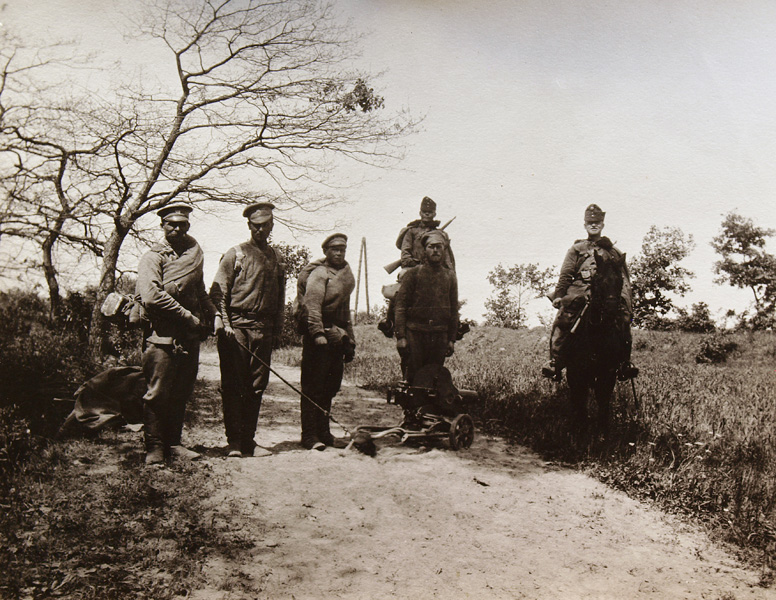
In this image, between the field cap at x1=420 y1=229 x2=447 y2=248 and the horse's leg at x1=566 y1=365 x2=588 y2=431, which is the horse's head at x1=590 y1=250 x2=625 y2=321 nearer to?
the horse's leg at x1=566 y1=365 x2=588 y2=431

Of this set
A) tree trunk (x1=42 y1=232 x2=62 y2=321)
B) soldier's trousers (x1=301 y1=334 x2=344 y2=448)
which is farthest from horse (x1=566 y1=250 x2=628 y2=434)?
tree trunk (x1=42 y1=232 x2=62 y2=321)

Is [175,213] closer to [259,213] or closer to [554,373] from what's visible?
[259,213]

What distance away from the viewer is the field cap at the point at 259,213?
17.7ft

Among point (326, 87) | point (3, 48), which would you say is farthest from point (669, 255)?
point (3, 48)

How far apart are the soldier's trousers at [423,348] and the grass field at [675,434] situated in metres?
1.47

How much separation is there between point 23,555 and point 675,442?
5529 millimetres

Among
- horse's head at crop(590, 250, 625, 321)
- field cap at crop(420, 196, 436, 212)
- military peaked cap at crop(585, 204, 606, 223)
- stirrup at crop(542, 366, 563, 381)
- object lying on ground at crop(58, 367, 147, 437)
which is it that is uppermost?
field cap at crop(420, 196, 436, 212)

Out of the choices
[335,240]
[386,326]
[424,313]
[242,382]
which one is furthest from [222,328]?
[386,326]

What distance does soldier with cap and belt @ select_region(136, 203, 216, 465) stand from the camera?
4.68m

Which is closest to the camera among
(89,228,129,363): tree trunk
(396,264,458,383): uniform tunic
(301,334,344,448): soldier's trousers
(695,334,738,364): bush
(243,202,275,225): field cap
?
(243,202,275,225): field cap

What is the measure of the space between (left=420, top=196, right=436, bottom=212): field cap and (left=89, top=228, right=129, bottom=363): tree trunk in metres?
5.25

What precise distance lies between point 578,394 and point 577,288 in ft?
4.01

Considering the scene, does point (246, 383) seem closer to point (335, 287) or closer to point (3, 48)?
point (335, 287)

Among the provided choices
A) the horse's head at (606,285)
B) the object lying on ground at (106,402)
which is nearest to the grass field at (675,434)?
the horse's head at (606,285)
